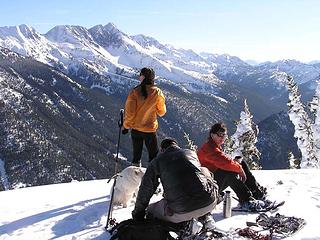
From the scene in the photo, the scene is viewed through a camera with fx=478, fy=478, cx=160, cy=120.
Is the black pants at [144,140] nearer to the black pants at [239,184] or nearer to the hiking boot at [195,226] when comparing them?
the black pants at [239,184]

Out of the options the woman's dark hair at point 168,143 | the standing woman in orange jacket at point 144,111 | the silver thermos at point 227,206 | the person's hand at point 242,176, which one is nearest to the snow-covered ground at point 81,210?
the silver thermos at point 227,206

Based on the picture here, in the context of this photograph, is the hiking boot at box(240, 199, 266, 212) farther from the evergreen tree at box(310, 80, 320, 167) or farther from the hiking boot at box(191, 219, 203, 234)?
the evergreen tree at box(310, 80, 320, 167)

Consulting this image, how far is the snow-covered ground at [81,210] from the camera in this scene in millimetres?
9992

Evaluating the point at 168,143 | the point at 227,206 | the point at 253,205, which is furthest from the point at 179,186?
the point at 253,205

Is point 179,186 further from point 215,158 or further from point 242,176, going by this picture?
point 242,176

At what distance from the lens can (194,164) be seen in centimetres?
817

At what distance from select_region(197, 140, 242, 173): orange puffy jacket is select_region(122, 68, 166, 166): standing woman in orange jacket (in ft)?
5.91

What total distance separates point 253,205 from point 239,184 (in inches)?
23.4

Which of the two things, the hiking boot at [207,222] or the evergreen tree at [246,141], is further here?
the evergreen tree at [246,141]

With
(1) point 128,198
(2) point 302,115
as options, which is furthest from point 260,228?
(2) point 302,115

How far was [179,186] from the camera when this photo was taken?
26.3ft

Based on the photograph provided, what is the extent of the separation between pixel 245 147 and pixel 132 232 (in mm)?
33348

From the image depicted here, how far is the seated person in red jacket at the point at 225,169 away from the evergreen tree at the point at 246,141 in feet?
92.5

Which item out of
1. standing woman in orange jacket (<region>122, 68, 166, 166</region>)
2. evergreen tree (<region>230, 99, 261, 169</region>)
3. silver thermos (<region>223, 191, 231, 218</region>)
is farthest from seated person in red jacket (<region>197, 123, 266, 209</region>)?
evergreen tree (<region>230, 99, 261, 169</region>)
